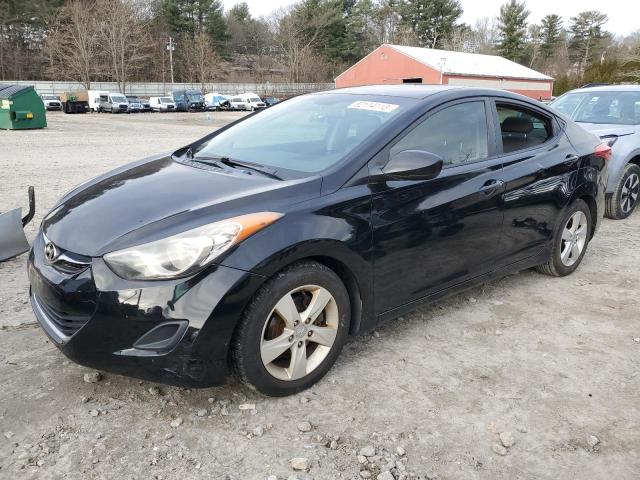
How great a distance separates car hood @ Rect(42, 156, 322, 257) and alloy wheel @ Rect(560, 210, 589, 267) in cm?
268

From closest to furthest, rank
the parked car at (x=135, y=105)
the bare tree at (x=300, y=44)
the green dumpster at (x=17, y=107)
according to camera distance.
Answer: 1. the green dumpster at (x=17, y=107)
2. the parked car at (x=135, y=105)
3. the bare tree at (x=300, y=44)

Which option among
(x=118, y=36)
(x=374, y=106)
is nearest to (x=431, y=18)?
(x=118, y=36)

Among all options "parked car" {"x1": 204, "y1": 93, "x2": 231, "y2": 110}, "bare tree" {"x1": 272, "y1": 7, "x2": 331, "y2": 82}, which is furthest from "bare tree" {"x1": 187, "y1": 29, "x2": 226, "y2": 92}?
"parked car" {"x1": 204, "y1": 93, "x2": 231, "y2": 110}

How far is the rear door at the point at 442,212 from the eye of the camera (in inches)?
123

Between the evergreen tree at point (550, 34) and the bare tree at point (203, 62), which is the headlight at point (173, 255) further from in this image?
the evergreen tree at point (550, 34)

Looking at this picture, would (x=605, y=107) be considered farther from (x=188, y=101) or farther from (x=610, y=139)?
(x=188, y=101)

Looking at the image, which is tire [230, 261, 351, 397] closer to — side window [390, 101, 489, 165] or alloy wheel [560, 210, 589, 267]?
side window [390, 101, 489, 165]

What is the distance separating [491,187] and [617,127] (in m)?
4.39

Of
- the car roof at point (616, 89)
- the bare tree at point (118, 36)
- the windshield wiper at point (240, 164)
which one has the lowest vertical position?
the windshield wiper at point (240, 164)

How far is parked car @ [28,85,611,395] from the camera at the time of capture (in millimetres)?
2482

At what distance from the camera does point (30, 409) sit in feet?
8.95

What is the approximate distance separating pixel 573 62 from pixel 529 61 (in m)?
11.0

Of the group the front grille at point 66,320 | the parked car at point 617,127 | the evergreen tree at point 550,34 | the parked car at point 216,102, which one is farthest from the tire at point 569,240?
the evergreen tree at point 550,34

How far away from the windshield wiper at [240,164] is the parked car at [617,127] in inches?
203
